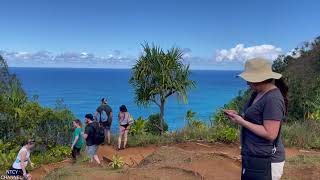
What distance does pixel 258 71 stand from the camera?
3.76m

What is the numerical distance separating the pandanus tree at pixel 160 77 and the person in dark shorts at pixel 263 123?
1112 cm

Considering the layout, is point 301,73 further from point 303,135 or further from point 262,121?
point 262,121

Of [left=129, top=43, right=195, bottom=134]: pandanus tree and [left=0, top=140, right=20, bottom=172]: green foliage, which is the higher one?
[left=129, top=43, right=195, bottom=134]: pandanus tree

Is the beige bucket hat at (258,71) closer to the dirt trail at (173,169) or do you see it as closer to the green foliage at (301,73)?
the dirt trail at (173,169)

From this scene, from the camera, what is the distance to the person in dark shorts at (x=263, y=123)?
141 inches

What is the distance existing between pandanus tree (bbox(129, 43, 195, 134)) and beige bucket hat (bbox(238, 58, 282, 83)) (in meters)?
11.0

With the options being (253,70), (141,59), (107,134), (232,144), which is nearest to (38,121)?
(107,134)

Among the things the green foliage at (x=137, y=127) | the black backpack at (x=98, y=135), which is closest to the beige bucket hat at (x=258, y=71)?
the black backpack at (x=98, y=135)

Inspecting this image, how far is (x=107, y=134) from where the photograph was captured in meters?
13.0

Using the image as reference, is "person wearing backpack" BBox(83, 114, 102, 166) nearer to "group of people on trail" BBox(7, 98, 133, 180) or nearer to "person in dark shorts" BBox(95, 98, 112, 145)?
"group of people on trail" BBox(7, 98, 133, 180)

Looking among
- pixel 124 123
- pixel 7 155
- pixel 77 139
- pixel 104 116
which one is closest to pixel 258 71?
pixel 77 139

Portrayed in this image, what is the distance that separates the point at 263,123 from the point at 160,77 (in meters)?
11.4

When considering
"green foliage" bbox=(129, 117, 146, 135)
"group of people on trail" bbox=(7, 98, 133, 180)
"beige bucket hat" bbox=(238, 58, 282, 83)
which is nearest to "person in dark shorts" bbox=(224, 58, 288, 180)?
"beige bucket hat" bbox=(238, 58, 282, 83)

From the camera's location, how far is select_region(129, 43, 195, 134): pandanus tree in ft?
49.3
